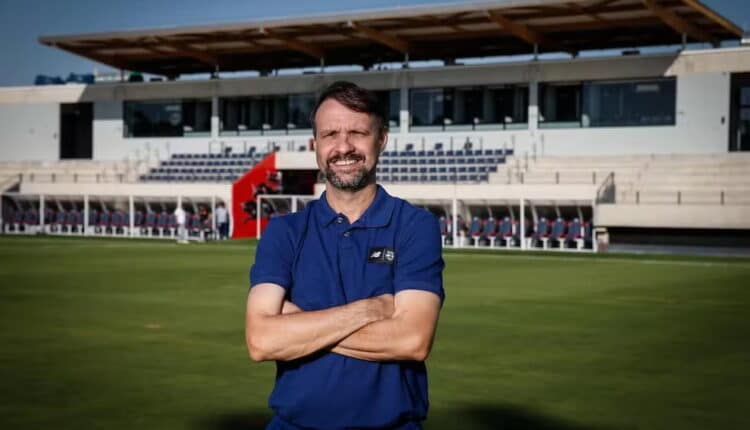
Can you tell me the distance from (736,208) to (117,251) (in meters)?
21.3

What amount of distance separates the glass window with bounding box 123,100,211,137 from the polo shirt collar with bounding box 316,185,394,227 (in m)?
54.0

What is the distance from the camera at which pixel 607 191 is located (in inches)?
1577

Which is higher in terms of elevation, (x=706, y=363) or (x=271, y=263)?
(x=271, y=263)

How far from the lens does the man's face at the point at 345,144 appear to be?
416 cm

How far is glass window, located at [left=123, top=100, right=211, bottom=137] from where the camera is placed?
5759 cm

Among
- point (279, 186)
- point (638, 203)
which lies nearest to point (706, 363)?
point (638, 203)

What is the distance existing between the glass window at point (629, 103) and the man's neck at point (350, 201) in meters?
43.5

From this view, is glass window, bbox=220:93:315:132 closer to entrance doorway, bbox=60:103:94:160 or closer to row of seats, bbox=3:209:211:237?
row of seats, bbox=3:209:211:237

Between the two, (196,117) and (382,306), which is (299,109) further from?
(382,306)

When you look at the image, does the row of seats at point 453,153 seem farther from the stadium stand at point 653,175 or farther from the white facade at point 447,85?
the stadium stand at point 653,175

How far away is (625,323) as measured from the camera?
15273mm

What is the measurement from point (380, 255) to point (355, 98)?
2.08 feet

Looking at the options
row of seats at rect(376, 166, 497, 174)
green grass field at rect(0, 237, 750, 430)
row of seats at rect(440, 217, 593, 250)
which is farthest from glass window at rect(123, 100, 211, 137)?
green grass field at rect(0, 237, 750, 430)

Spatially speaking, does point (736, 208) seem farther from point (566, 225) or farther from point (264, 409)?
point (264, 409)
